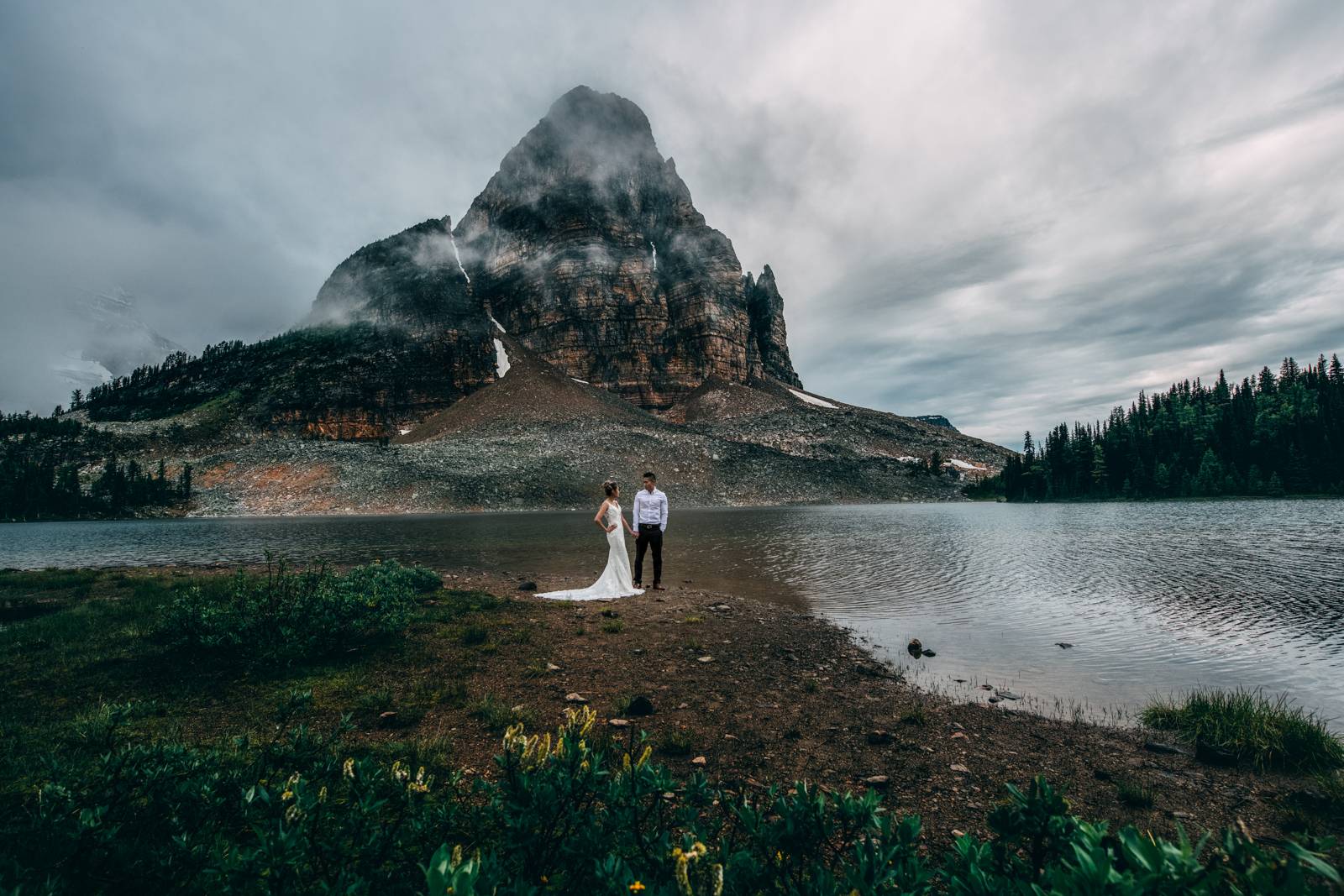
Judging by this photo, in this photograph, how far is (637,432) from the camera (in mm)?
118375

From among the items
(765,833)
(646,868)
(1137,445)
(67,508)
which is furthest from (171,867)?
(1137,445)

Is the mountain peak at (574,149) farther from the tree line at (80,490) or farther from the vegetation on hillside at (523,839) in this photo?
the vegetation on hillside at (523,839)

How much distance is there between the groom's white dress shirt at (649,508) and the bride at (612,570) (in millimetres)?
492

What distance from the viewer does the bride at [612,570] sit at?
15.8 meters

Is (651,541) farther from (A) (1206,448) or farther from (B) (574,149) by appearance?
(B) (574,149)

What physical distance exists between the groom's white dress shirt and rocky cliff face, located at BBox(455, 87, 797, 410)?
15527 centimetres

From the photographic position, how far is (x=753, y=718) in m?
7.77

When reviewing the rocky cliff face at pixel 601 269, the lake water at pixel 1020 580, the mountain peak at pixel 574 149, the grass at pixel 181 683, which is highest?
the mountain peak at pixel 574 149

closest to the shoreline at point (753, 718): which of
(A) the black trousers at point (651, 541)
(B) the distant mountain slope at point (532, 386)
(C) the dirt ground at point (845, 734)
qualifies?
(C) the dirt ground at point (845, 734)

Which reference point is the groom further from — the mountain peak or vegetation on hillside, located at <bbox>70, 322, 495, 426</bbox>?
the mountain peak

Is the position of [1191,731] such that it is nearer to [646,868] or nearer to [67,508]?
[646,868]

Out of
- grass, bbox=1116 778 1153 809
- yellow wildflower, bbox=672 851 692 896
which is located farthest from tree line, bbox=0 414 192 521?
grass, bbox=1116 778 1153 809

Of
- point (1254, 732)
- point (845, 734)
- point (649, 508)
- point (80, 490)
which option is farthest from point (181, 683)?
point (80, 490)

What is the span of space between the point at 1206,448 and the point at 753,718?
5059 inches
